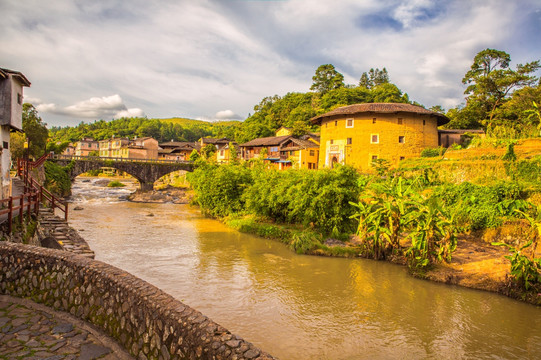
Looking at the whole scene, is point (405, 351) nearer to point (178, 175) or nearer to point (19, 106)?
point (19, 106)

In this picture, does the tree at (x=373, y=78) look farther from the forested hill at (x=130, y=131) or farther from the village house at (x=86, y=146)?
the village house at (x=86, y=146)

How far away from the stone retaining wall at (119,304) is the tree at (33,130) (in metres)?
41.5

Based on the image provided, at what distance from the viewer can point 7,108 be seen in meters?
15.2

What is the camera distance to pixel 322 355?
30.0ft

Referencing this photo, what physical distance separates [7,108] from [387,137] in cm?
3448

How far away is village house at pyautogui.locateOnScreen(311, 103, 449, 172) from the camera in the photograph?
38.4m

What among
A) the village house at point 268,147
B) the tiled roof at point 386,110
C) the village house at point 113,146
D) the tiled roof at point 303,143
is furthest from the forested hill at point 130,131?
the tiled roof at point 386,110

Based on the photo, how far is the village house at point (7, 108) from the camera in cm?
1516

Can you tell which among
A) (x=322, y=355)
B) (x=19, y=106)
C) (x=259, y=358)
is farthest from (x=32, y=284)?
(x=19, y=106)

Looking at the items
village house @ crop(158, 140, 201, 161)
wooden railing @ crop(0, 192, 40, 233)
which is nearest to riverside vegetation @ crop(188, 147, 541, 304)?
wooden railing @ crop(0, 192, 40, 233)

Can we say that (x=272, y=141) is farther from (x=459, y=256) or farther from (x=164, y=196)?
(x=459, y=256)

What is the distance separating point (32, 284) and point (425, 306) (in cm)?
1233

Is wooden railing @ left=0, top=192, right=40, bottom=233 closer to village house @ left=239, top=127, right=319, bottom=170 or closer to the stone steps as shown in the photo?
the stone steps

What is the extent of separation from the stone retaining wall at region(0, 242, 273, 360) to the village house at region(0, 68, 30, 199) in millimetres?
10470
